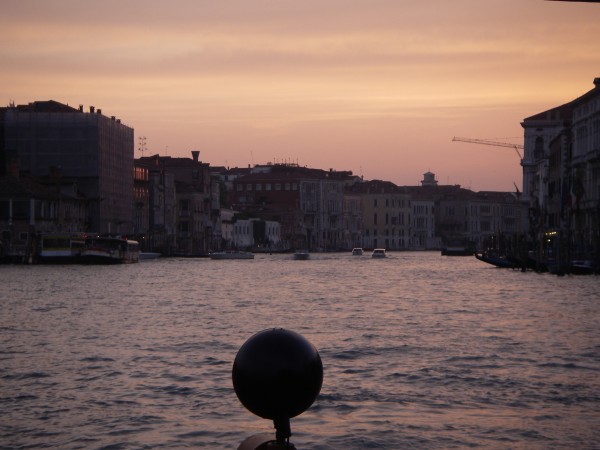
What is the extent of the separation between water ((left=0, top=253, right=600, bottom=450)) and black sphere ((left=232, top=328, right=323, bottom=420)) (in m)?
5.11

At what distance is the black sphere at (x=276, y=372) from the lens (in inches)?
277

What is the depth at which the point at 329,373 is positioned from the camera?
55.7ft

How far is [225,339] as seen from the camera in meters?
22.2

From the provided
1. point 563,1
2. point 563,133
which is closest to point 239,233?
point 563,133

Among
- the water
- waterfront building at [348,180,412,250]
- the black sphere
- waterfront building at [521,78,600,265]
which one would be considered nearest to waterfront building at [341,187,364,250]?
waterfront building at [348,180,412,250]

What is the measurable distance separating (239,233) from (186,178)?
13275mm

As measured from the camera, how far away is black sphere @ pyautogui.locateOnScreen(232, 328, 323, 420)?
702 centimetres

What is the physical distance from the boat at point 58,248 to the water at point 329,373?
36663mm

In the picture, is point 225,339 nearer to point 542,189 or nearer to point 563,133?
point 563,133

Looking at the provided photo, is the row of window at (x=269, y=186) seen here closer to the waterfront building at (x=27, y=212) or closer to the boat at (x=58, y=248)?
the waterfront building at (x=27, y=212)

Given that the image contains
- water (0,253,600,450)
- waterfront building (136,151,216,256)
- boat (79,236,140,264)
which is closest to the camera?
water (0,253,600,450)

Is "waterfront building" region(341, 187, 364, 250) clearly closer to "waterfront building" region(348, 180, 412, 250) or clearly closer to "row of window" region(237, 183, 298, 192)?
"waterfront building" region(348, 180, 412, 250)

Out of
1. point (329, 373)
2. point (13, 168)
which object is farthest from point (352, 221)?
point (329, 373)

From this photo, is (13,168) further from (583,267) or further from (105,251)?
(583,267)
